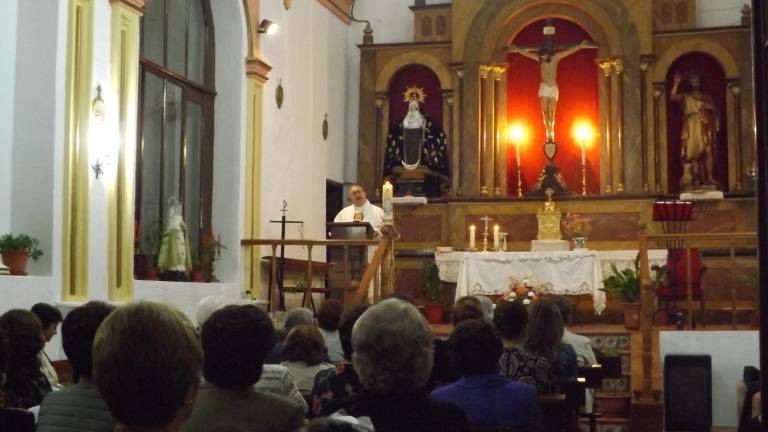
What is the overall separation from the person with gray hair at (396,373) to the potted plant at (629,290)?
322 inches

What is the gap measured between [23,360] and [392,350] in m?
1.84

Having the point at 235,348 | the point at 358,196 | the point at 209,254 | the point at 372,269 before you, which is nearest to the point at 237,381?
the point at 235,348

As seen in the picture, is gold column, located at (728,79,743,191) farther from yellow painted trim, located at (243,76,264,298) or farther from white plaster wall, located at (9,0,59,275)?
white plaster wall, located at (9,0,59,275)

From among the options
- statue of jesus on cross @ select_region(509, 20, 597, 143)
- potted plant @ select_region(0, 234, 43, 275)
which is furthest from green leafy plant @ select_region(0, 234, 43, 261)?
statue of jesus on cross @ select_region(509, 20, 597, 143)

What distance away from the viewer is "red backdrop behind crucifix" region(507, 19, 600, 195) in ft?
53.8

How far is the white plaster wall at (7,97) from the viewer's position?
30.6 feet

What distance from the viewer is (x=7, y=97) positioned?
31.0 ft

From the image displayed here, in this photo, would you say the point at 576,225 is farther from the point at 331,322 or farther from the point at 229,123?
the point at 331,322

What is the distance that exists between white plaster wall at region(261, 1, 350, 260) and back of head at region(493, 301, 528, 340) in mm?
8514

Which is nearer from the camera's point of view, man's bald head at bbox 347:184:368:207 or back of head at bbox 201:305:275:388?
back of head at bbox 201:305:275:388

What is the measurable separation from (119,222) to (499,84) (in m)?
7.68

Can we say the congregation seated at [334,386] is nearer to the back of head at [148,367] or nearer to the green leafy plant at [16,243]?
the back of head at [148,367]

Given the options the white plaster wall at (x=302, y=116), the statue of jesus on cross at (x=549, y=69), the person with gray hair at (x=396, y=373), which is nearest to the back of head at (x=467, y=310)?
the person with gray hair at (x=396, y=373)

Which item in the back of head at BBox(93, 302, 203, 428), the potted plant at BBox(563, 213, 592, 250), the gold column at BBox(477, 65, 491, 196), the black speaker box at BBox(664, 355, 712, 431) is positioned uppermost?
the gold column at BBox(477, 65, 491, 196)
